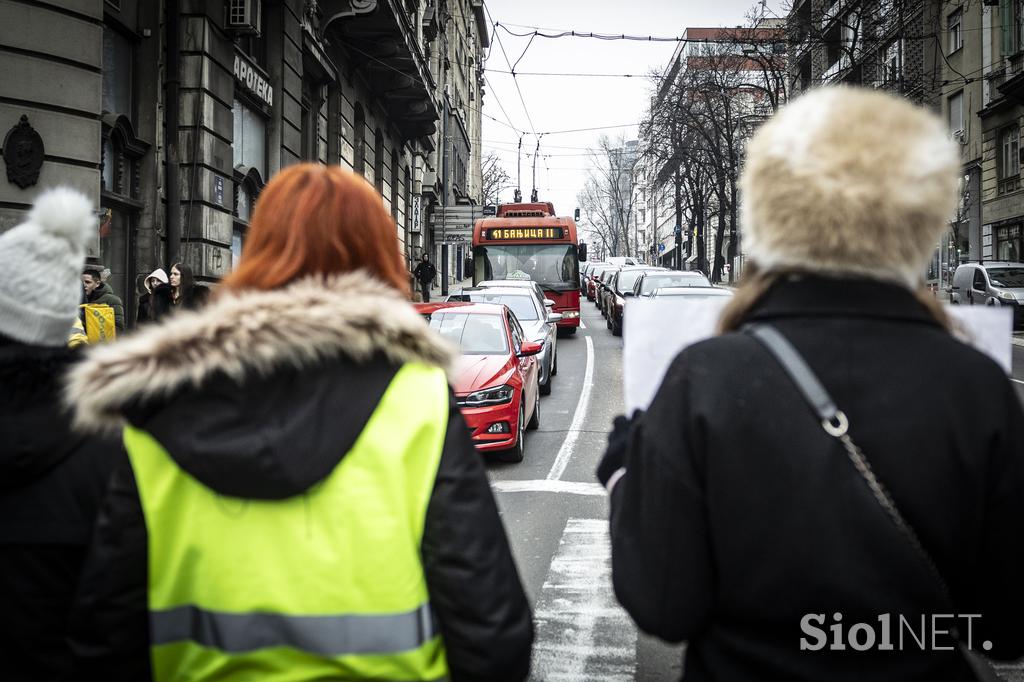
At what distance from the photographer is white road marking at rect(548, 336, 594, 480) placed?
29.1 feet

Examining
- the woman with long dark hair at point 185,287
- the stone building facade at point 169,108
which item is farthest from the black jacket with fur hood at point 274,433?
the stone building facade at point 169,108

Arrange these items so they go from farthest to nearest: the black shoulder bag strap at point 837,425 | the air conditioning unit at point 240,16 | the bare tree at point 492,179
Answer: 1. the bare tree at point 492,179
2. the air conditioning unit at point 240,16
3. the black shoulder bag strap at point 837,425

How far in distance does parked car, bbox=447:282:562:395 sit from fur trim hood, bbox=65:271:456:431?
459 inches

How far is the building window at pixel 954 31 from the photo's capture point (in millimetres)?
34562

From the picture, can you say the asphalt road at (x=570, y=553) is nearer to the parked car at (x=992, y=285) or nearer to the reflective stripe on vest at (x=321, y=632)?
the reflective stripe on vest at (x=321, y=632)

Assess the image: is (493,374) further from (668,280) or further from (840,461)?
(668,280)

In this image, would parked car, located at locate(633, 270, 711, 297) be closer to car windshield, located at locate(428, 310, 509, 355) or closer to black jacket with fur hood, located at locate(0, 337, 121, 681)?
car windshield, located at locate(428, 310, 509, 355)

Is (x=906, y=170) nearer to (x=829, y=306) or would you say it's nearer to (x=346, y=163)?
(x=829, y=306)

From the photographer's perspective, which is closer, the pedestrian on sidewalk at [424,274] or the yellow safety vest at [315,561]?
the yellow safety vest at [315,561]

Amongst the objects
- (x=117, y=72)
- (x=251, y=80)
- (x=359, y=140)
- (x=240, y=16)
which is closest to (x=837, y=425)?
(x=117, y=72)

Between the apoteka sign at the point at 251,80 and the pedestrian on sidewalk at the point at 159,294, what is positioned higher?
the apoteka sign at the point at 251,80

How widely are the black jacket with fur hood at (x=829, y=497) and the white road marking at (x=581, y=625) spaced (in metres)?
2.57

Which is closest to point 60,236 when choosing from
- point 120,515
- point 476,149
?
point 120,515

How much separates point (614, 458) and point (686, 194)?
49005 mm
